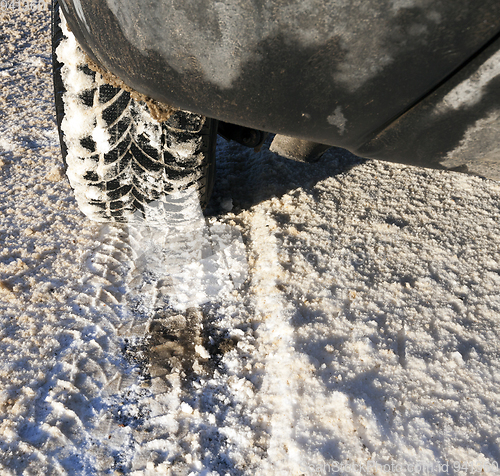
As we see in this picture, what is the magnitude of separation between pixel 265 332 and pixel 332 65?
918mm

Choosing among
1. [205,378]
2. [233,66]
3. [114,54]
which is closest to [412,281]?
[205,378]

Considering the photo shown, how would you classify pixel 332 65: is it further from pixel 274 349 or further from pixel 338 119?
pixel 274 349

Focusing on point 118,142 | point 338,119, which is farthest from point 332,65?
point 118,142

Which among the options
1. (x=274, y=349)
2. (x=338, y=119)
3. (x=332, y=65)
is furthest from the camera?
(x=274, y=349)

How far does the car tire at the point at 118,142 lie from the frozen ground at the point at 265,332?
0.27 meters

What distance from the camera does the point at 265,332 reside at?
56.7 inches

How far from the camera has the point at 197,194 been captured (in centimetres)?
167

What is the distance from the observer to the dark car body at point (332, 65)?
2.51 feet

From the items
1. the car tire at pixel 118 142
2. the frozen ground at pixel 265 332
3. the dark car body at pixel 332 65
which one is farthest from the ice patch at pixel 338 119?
the frozen ground at pixel 265 332

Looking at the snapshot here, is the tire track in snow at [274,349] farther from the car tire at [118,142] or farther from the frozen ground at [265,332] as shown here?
the car tire at [118,142]

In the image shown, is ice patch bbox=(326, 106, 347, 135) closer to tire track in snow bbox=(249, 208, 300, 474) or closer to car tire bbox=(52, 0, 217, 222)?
car tire bbox=(52, 0, 217, 222)

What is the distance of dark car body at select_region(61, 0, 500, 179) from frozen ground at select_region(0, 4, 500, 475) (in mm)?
648

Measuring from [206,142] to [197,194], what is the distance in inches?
10.0

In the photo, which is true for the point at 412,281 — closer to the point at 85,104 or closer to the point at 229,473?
the point at 229,473
